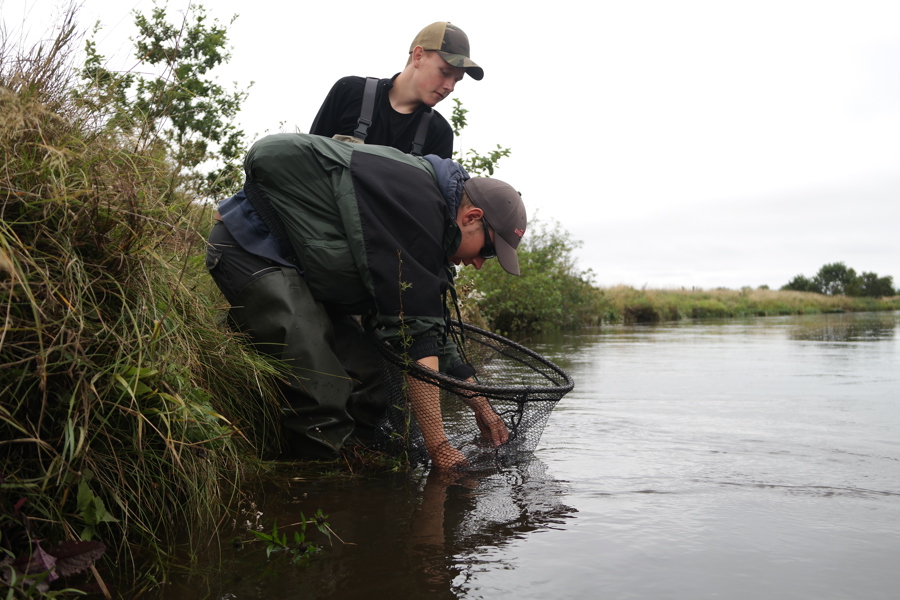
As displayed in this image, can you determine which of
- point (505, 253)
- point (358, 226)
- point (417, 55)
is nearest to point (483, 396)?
point (505, 253)

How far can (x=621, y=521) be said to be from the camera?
8.86ft

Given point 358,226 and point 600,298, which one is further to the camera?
point 600,298

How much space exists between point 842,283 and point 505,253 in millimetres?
44088

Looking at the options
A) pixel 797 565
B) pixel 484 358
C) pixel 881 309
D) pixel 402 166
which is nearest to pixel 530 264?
pixel 484 358

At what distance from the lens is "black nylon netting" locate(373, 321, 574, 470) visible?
3154 millimetres

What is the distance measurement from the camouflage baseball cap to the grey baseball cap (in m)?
0.88

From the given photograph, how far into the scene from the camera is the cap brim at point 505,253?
3.41 metres

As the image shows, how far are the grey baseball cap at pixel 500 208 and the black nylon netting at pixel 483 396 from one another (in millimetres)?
614

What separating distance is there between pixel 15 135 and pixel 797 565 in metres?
2.78

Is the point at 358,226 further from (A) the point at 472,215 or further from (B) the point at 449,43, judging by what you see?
(B) the point at 449,43

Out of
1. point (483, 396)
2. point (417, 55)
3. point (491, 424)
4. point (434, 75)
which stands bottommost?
point (491, 424)

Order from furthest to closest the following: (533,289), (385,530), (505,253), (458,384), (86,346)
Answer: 1. (533,289)
2. (505,253)
3. (458,384)
4. (385,530)
5. (86,346)

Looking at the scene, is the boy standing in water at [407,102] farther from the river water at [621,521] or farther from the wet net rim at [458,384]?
the river water at [621,521]

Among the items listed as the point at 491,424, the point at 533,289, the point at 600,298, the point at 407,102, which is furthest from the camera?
the point at 600,298
